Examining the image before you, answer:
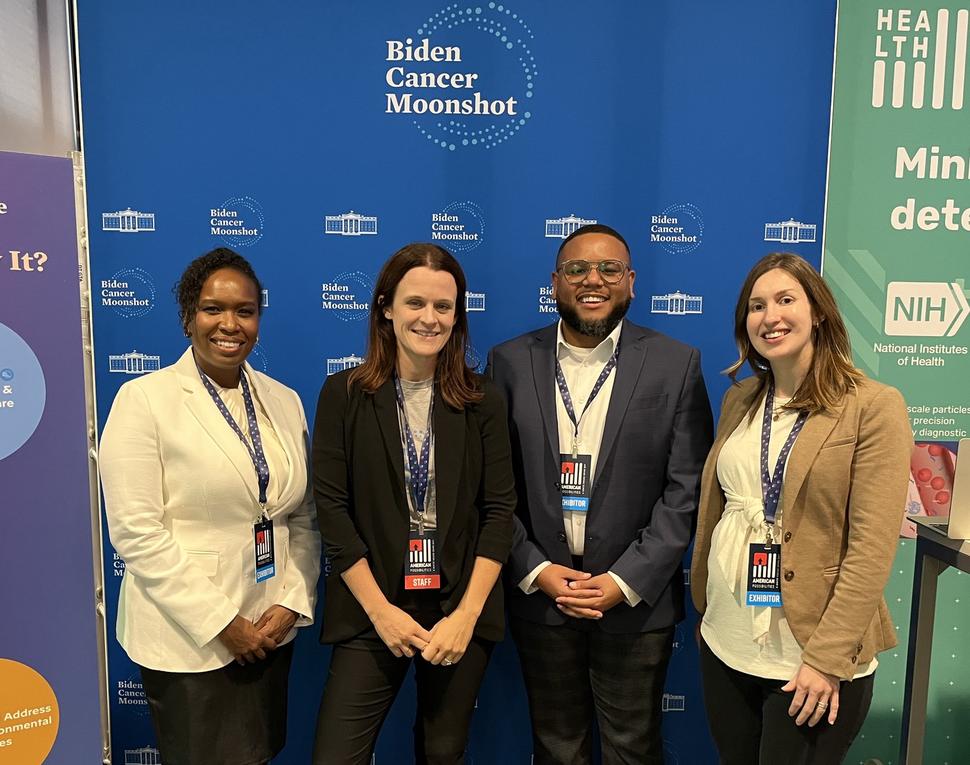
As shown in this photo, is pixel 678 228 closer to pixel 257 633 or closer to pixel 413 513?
pixel 413 513

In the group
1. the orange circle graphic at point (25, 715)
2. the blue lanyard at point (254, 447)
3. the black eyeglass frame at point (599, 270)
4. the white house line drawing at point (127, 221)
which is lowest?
the orange circle graphic at point (25, 715)

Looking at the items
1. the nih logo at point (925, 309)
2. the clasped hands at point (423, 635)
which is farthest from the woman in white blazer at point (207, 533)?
the nih logo at point (925, 309)

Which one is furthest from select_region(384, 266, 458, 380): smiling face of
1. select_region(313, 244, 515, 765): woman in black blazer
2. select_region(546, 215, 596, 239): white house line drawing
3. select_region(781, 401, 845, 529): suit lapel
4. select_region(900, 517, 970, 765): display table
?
select_region(900, 517, 970, 765): display table

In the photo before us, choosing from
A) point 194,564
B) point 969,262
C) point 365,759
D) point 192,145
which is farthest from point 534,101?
point 365,759

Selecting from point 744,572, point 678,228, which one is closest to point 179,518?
point 744,572

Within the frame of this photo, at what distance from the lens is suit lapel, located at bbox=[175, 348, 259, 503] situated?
1981mm

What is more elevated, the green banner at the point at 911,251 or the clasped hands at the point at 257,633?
the green banner at the point at 911,251

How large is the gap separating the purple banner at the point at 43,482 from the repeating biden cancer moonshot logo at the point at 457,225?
4.06ft

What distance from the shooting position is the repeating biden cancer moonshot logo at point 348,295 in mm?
2816

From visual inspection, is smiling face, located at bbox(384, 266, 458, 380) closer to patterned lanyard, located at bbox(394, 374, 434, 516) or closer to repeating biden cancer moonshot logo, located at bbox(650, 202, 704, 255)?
patterned lanyard, located at bbox(394, 374, 434, 516)

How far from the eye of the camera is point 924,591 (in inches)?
86.0

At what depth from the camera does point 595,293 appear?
2.23 m

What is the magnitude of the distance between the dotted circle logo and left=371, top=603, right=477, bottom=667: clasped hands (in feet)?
5.69

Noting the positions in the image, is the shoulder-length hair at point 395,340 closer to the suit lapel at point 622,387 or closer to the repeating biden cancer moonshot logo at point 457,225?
the suit lapel at point 622,387
